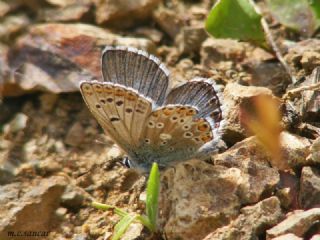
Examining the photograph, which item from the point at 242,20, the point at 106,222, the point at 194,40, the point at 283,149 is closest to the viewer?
the point at 283,149

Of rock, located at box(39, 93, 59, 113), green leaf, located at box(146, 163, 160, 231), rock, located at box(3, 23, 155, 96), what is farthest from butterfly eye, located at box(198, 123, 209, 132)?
rock, located at box(39, 93, 59, 113)

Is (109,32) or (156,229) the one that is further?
(109,32)

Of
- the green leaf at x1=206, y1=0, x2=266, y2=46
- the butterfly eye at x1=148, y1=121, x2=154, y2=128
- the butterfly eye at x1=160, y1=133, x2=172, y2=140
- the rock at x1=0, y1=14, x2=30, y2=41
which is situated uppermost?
the green leaf at x1=206, y1=0, x2=266, y2=46

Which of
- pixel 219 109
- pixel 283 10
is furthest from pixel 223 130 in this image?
pixel 283 10

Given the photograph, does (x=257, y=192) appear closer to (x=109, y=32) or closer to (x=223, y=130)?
(x=223, y=130)

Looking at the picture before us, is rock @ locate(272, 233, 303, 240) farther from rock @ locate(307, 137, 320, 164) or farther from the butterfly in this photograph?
the butterfly

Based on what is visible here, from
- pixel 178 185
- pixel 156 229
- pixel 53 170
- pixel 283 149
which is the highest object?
pixel 283 149
